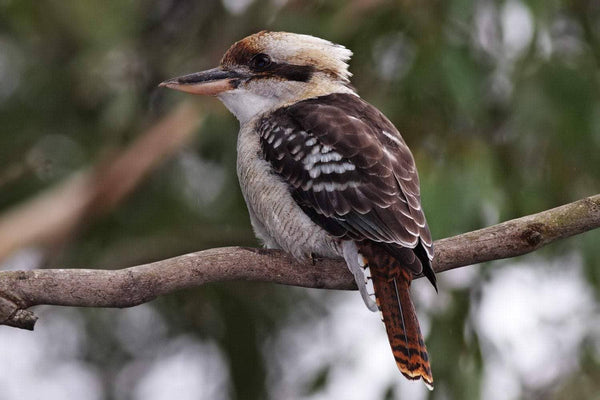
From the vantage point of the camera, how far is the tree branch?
241 centimetres

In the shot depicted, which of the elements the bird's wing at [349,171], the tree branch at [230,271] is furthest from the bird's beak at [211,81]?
the tree branch at [230,271]

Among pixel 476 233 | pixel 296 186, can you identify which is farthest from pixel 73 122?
pixel 476 233

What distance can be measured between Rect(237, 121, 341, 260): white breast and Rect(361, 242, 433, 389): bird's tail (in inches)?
6.8

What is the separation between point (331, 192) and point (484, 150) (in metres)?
1.29

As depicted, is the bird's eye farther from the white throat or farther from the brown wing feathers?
the brown wing feathers

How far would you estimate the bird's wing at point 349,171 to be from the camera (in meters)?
2.66

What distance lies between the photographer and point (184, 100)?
5.16 meters

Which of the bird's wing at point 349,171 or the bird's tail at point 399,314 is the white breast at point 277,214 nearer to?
the bird's wing at point 349,171

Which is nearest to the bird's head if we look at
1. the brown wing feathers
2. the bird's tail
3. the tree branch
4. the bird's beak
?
the bird's beak

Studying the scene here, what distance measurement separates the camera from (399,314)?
8.46 feet

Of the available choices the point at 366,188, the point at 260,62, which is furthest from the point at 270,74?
the point at 366,188

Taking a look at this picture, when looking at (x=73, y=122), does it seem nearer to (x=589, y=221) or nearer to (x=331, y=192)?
(x=331, y=192)

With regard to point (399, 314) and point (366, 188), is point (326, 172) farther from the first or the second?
point (399, 314)

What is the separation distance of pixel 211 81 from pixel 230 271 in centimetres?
88
